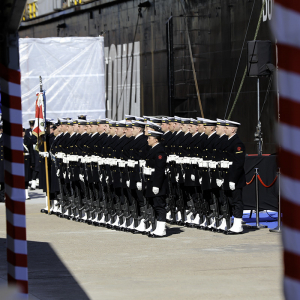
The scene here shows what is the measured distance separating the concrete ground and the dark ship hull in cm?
444

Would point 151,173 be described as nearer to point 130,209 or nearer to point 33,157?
point 130,209

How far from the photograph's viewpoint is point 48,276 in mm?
7465

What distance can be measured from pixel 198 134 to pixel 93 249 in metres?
3.08

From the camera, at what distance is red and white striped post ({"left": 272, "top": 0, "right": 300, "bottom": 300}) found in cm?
231

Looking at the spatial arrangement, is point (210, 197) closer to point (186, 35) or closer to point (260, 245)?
point (260, 245)

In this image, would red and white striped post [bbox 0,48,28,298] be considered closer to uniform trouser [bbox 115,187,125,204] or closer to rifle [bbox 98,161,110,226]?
uniform trouser [bbox 115,187,125,204]

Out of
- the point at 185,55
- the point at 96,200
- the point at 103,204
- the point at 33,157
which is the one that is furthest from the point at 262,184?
the point at 185,55

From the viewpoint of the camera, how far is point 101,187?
473 inches

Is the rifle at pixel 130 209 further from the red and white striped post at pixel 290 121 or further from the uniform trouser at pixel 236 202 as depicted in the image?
the red and white striped post at pixel 290 121

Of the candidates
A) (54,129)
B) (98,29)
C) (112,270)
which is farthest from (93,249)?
(98,29)

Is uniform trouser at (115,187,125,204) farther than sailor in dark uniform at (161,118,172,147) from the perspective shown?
No

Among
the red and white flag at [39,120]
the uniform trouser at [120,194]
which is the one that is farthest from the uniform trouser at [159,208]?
the red and white flag at [39,120]

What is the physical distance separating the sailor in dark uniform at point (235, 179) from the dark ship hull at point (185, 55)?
3.05 metres

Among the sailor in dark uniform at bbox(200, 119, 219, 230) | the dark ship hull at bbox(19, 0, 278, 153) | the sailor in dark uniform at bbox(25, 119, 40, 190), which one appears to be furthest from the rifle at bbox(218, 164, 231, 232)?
the sailor in dark uniform at bbox(25, 119, 40, 190)
